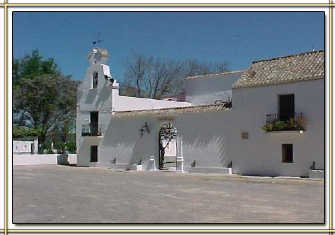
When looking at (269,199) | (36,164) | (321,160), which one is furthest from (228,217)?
(36,164)

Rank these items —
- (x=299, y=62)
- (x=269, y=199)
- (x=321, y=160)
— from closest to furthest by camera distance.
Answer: (x=269, y=199)
(x=321, y=160)
(x=299, y=62)

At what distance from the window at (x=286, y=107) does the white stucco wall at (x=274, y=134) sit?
23 cm

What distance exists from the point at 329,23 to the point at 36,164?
24.3 m

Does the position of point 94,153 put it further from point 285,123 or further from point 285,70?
point 285,70

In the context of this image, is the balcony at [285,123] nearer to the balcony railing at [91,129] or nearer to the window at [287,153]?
the window at [287,153]

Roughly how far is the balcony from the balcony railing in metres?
10.7

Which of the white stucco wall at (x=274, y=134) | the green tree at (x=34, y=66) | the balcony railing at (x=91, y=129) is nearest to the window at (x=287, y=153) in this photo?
the white stucco wall at (x=274, y=134)

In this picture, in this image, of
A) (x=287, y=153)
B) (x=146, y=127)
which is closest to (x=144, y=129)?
(x=146, y=127)

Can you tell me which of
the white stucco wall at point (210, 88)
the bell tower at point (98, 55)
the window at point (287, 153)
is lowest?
the window at point (287, 153)

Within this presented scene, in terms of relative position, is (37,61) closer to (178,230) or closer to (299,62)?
(299,62)

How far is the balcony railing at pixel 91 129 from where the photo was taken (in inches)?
978

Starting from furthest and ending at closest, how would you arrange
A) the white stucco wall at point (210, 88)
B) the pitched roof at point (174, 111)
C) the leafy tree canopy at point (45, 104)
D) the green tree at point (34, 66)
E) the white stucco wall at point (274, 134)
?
the green tree at point (34, 66) → the leafy tree canopy at point (45, 104) → the white stucco wall at point (210, 88) → the pitched roof at point (174, 111) → the white stucco wall at point (274, 134)

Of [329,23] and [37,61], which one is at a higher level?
[37,61]

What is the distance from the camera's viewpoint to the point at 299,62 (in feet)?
57.8
